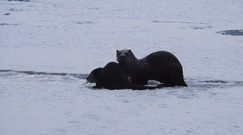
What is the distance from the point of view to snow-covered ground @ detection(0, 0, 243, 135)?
717 centimetres

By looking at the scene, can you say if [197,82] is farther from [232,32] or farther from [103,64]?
[232,32]

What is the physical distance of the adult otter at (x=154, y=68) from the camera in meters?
10.1

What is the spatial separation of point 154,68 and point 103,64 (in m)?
3.30

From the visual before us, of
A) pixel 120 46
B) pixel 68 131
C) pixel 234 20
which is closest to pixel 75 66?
pixel 120 46

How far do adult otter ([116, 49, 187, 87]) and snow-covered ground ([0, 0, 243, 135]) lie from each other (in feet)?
1.20

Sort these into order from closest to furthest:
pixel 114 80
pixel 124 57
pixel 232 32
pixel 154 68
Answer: pixel 114 80 → pixel 124 57 → pixel 154 68 → pixel 232 32

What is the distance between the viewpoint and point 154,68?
10250mm

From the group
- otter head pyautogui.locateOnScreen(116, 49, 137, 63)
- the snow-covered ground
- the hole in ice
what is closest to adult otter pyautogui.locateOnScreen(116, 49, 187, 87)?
otter head pyautogui.locateOnScreen(116, 49, 137, 63)

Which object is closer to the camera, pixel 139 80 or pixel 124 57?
pixel 124 57

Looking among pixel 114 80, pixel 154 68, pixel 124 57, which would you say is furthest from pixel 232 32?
pixel 114 80

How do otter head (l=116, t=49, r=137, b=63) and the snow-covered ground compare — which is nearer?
the snow-covered ground

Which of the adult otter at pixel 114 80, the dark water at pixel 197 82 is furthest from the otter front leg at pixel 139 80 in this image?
the dark water at pixel 197 82

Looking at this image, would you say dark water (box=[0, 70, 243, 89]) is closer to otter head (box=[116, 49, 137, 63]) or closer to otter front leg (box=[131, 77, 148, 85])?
otter front leg (box=[131, 77, 148, 85])

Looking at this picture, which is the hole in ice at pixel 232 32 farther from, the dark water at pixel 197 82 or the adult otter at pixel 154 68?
the adult otter at pixel 154 68
